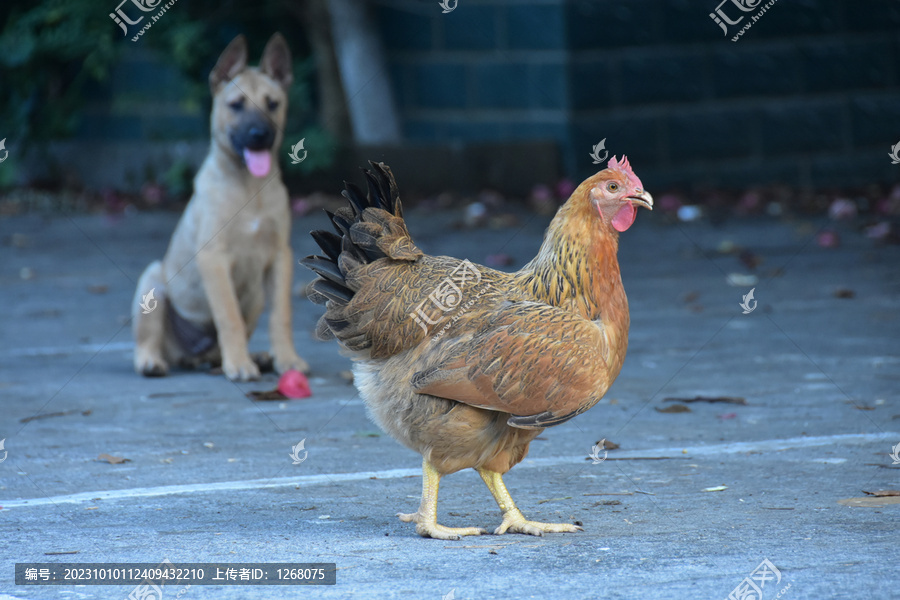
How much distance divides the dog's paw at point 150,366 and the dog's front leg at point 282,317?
742 millimetres

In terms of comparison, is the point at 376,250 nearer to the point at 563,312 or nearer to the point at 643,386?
the point at 563,312

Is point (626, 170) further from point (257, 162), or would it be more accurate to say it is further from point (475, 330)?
point (257, 162)

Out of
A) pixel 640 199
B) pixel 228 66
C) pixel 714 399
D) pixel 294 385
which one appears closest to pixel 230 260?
pixel 294 385

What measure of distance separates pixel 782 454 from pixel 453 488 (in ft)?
5.17

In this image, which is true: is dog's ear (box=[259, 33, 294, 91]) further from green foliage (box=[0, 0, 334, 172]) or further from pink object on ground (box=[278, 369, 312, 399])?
green foliage (box=[0, 0, 334, 172])

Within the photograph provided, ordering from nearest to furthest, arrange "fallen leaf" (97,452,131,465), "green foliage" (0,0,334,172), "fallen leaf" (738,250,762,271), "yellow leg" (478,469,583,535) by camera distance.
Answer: "yellow leg" (478,469,583,535)
"fallen leaf" (97,452,131,465)
"fallen leaf" (738,250,762,271)
"green foliage" (0,0,334,172)

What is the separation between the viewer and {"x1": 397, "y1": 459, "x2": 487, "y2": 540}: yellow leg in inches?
171

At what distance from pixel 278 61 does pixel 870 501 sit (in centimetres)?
519

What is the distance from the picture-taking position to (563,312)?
175 inches

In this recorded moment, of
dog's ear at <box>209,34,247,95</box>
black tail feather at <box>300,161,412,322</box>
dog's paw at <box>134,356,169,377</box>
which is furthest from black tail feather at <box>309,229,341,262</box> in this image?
dog's ear at <box>209,34,247,95</box>

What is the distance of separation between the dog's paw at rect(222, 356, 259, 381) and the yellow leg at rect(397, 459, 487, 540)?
3214 millimetres

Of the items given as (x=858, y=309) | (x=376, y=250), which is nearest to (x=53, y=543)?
(x=376, y=250)

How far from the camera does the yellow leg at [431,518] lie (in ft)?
14.2

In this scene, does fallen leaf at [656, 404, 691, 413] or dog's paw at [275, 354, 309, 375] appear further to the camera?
dog's paw at [275, 354, 309, 375]
